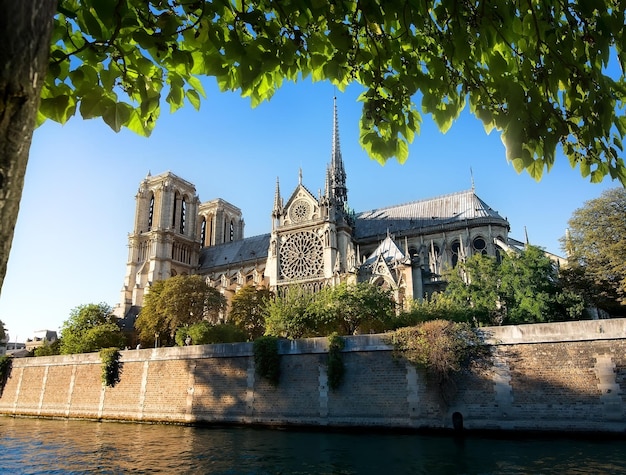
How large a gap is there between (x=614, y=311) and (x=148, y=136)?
3680 centimetres

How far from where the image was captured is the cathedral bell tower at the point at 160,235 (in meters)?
60.9

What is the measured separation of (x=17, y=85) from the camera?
1.63 meters

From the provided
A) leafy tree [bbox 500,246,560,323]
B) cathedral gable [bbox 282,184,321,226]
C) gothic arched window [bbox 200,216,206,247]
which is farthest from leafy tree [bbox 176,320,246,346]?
gothic arched window [bbox 200,216,206,247]

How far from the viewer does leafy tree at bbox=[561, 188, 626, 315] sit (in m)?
28.8

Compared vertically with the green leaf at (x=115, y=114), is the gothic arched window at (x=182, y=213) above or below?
above

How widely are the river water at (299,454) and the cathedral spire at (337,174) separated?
3419 centimetres

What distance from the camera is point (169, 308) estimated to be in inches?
1657

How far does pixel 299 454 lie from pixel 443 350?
6919 millimetres

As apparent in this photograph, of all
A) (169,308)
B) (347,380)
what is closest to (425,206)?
(169,308)

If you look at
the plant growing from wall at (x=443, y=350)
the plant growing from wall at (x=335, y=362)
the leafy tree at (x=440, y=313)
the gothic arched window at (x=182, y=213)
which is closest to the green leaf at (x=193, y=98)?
the plant growing from wall at (x=443, y=350)

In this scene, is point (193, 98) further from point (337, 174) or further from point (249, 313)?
point (337, 174)

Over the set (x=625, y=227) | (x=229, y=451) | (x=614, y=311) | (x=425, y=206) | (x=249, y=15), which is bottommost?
(x=229, y=451)

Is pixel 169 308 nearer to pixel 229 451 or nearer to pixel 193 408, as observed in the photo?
pixel 193 408

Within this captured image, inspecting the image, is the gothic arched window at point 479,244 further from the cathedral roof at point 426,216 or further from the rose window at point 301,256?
the rose window at point 301,256
